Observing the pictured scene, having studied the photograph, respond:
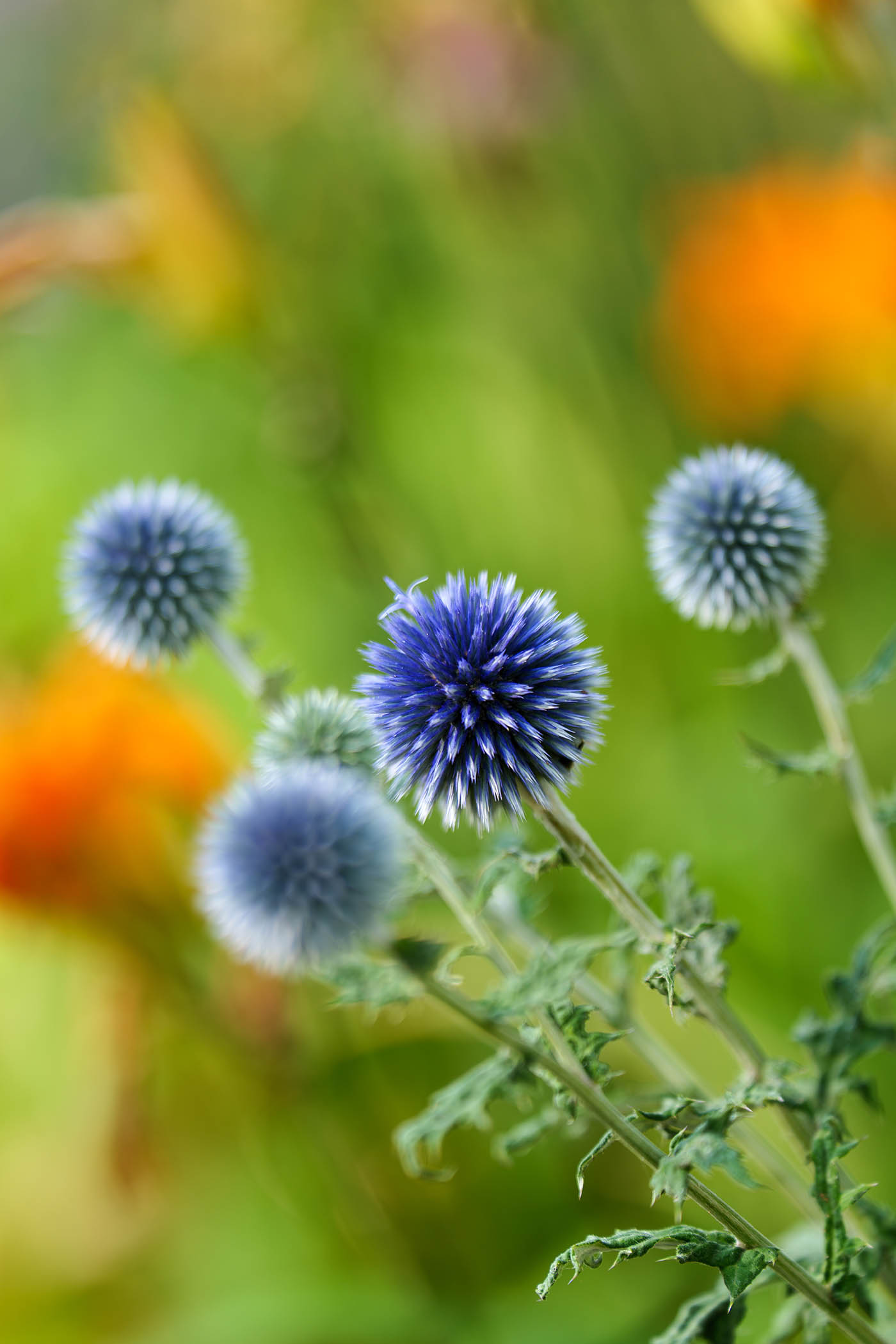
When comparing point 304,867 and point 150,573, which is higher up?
point 150,573

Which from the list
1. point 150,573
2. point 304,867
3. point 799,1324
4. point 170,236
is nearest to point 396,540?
point 170,236

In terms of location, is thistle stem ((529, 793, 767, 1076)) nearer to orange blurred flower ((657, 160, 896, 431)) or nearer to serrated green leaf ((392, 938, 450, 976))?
serrated green leaf ((392, 938, 450, 976))

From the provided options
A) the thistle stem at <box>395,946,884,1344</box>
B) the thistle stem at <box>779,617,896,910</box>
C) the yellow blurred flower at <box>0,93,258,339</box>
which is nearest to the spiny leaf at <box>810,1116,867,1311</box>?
the thistle stem at <box>395,946,884,1344</box>

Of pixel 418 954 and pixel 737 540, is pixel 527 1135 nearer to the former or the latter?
pixel 418 954

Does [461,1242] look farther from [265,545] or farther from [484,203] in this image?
[484,203]

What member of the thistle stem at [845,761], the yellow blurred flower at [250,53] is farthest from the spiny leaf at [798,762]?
the yellow blurred flower at [250,53]

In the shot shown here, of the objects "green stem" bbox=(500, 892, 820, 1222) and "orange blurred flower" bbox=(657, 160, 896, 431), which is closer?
"green stem" bbox=(500, 892, 820, 1222)
